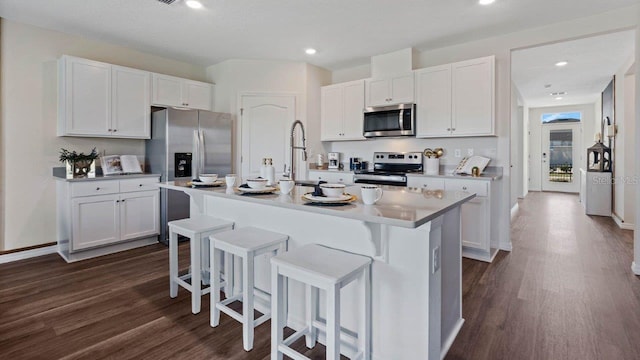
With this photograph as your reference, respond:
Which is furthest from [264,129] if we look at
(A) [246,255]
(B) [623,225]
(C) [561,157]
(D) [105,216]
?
(C) [561,157]

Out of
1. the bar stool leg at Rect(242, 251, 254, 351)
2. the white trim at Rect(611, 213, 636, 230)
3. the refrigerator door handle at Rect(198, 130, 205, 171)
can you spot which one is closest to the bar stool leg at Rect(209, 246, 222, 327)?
the bar stool leg at Rect(242, 251, 254, 351)

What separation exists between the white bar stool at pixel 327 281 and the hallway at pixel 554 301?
64 cm

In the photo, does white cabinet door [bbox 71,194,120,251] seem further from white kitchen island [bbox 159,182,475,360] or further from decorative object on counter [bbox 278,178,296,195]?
decorative object on counter [bbox 278,178,296,195]

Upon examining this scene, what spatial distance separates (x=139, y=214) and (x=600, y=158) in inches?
300

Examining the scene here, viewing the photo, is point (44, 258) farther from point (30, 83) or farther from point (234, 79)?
point (234, 79)

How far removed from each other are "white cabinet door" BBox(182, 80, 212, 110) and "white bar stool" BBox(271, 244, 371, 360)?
3.63 metres

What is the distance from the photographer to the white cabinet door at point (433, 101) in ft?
12.6

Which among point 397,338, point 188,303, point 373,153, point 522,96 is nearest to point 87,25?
point 188,303

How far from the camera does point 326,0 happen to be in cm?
291

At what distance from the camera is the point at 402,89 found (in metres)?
4.20

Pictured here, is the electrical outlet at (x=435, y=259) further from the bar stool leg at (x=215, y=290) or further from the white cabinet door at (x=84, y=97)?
the white cabinet door at (x=84, y=97)

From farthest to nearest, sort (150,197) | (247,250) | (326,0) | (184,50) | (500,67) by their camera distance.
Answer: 1. (184,50)
2. (150,197)
3. (500,67)
4. (326,0)
5. (247,250)

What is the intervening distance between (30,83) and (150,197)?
1698 mm

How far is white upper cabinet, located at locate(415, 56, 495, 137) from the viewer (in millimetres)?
3580
